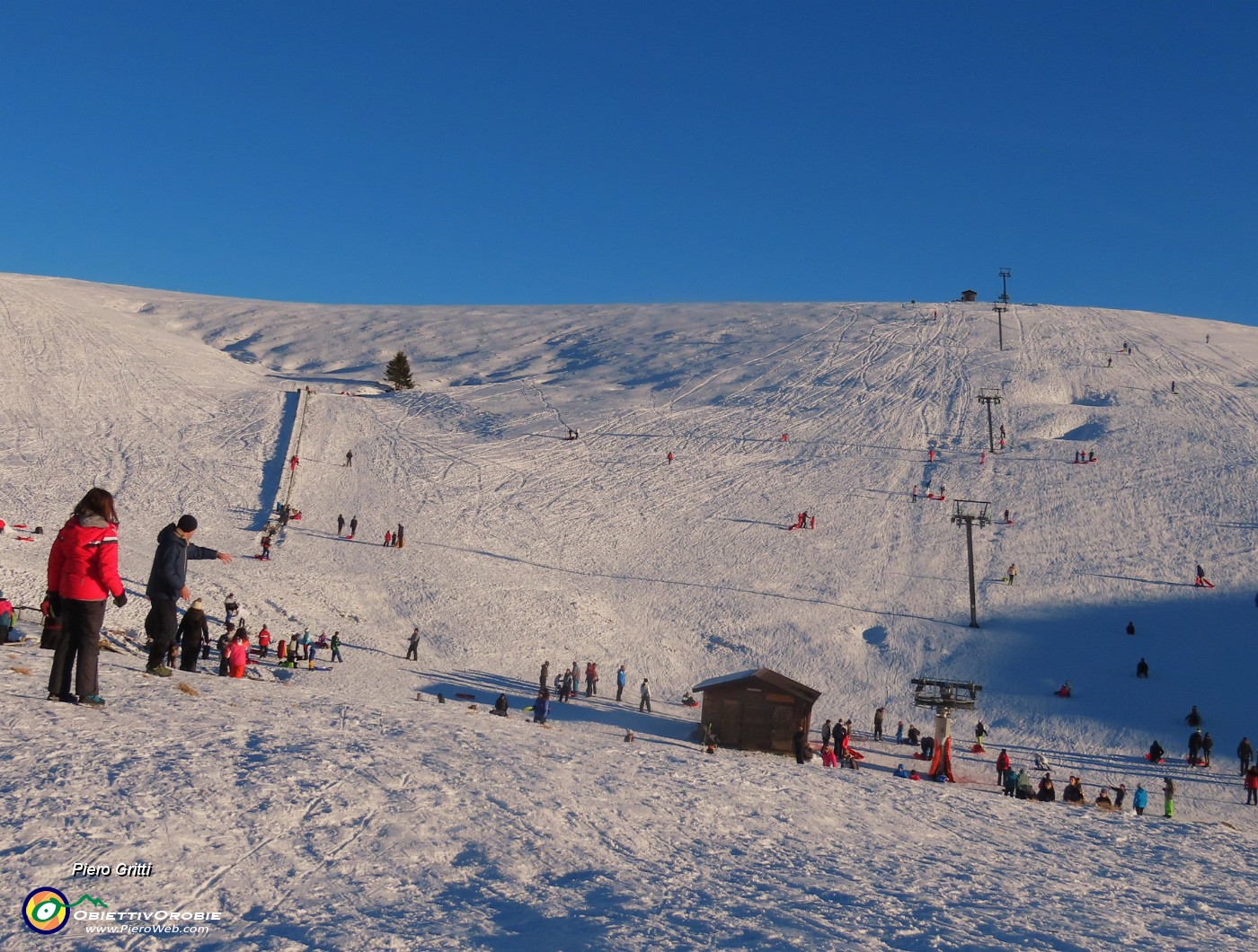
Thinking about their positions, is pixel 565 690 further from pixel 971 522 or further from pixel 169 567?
A: pixel 971 522

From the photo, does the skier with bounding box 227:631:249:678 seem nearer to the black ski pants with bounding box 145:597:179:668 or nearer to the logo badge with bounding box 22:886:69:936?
the black ski pants with bounding box 145:597:179:668

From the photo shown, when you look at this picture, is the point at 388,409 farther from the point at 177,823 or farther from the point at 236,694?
the point at 177,823

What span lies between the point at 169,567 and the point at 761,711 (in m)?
15.4

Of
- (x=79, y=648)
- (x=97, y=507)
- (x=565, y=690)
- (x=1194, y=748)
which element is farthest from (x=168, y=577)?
(x=1194, y=748)

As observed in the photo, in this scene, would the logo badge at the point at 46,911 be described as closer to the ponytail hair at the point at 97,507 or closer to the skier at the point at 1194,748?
the ponytail hair at the point at 97,507

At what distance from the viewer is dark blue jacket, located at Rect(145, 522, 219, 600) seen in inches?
384

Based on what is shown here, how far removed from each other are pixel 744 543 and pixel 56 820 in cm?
3422

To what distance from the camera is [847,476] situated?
46469 mm

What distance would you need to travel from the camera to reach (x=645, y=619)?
33.0 meters

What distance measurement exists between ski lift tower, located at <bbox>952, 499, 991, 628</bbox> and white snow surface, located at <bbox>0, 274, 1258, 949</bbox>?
27.6 inches

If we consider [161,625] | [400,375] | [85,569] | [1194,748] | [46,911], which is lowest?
[46,911]

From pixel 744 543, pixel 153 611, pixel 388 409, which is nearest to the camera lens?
pixel 153 611

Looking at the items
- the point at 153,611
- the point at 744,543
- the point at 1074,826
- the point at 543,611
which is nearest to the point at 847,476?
the point at 744,543

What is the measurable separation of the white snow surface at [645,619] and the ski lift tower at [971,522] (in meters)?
0.70
